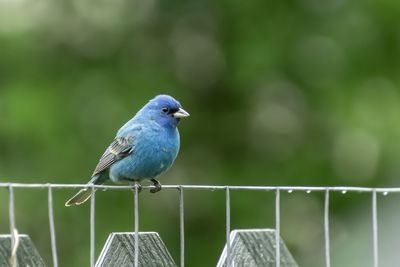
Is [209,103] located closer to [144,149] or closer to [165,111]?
[165,111]

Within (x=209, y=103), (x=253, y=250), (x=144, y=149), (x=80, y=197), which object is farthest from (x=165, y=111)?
(x=209, y=103)

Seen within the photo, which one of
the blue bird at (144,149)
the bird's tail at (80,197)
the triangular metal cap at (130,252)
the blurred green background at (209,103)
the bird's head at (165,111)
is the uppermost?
the blurred green background at (209,103)

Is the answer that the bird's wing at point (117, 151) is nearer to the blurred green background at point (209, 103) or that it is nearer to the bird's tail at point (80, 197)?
the bird's tail at point (80, 197)

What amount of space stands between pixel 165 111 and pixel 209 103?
5.47 metres

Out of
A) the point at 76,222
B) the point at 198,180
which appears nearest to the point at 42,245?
the point at 76,222

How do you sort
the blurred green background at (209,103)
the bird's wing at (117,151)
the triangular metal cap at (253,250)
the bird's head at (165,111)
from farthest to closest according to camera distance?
the blurred green background at (209,103) < the bird's head at (165,111) < the bird's wing at (117,151) < the triangular metal cap at (253,250)

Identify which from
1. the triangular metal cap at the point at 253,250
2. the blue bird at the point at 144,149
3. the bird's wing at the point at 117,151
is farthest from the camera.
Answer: the bird's wing at the point at 117,151

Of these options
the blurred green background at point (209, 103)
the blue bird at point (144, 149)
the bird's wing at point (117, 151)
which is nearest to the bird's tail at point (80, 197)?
the blue bird at point (144, 149)

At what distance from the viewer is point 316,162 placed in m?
12.0

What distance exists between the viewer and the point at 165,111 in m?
7.05

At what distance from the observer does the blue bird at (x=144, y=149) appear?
662 cm

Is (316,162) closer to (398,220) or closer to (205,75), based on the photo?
(205,75)

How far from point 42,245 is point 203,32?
344 centimetres

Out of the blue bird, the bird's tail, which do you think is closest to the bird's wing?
the blue bird
